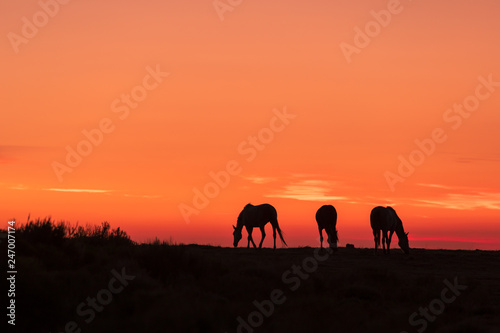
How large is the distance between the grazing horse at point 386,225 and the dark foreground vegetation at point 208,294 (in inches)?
426

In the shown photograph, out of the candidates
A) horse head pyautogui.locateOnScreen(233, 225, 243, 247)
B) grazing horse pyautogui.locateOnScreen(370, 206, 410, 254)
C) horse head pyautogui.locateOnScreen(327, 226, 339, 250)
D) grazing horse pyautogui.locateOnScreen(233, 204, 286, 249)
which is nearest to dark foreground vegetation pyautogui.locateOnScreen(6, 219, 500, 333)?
grazing horse pyautogui.locateOnScreen(370, 206, 410, 254)

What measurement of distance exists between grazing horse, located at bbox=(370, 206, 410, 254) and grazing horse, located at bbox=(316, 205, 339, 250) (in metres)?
2.57

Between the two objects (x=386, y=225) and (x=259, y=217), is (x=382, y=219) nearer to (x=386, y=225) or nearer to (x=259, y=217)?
(x=386, y=225)

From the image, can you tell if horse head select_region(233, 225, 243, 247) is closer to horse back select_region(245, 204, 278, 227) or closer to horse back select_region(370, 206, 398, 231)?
horse back select_region(245, 204, 278, 227)

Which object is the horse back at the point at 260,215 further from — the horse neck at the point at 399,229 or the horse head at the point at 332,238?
the horse neck at the point at 399,229

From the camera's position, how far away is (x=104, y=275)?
1873 cm

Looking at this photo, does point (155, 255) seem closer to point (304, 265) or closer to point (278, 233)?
point (304, 265)

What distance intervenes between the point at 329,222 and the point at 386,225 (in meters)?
3.61

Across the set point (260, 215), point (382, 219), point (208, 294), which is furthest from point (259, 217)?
point (208, 294)

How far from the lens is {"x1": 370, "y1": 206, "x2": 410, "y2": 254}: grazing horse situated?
3466 centimetres

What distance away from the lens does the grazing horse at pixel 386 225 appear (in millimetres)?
34656

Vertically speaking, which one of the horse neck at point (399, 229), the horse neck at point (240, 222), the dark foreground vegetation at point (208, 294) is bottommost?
the dark foreground vegetation at point (208, 294)

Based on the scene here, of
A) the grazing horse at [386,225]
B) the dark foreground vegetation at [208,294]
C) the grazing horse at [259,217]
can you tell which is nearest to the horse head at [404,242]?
the grazing horse at [386,225]

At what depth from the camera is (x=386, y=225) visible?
113 feet
